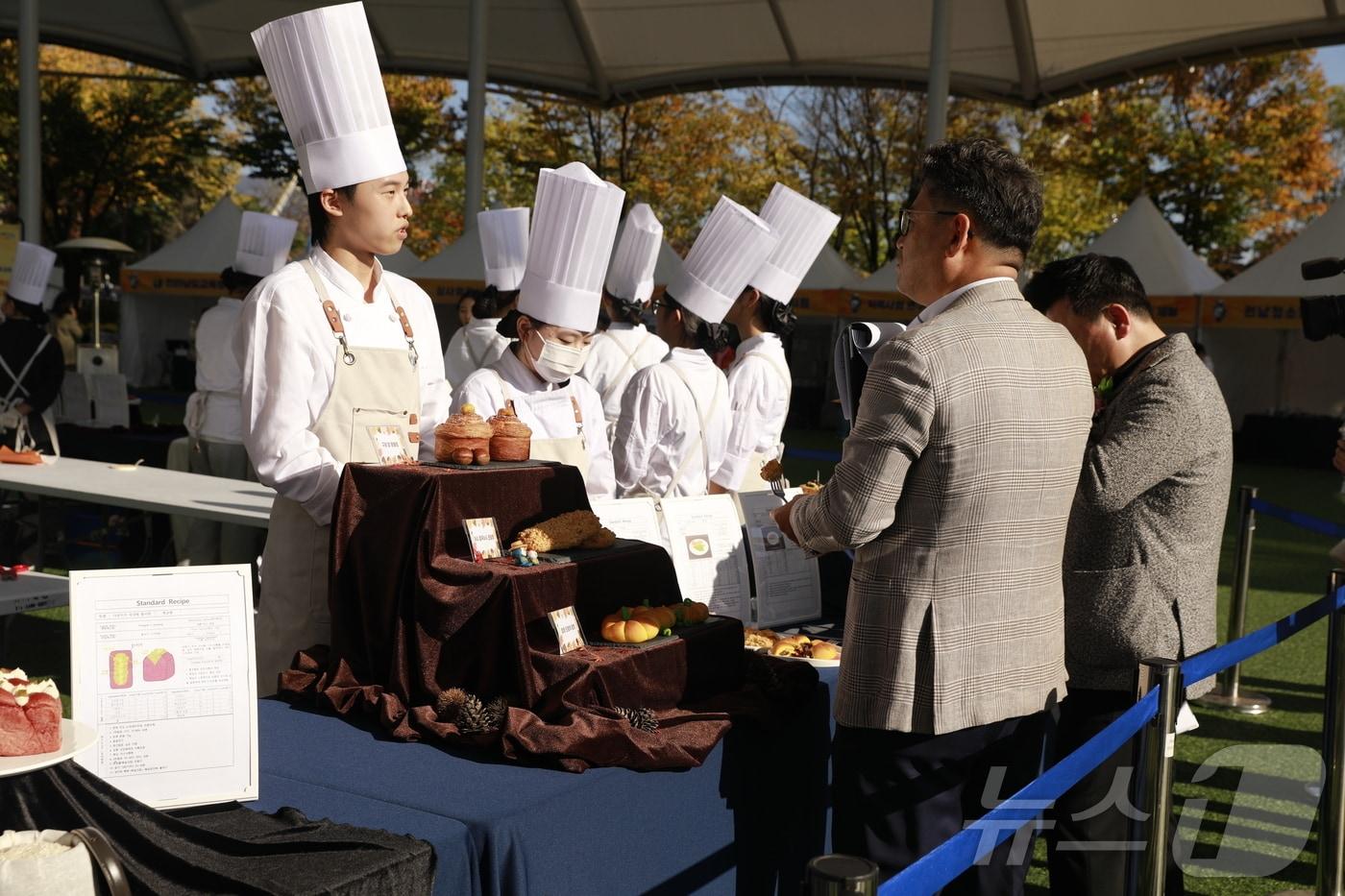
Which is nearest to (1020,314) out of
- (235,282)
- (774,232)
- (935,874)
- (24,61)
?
(935,874)

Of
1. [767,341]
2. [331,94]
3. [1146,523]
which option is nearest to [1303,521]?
[767,341]

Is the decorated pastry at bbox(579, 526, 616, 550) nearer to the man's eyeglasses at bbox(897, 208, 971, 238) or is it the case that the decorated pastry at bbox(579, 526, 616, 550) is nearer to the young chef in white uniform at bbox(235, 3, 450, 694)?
the young chef in white uniform at bbox(235, 3, 450, 694)

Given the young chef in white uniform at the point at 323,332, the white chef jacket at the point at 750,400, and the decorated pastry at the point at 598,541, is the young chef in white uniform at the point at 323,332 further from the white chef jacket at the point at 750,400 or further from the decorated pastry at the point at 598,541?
the white chef jacket at the point at 750,400

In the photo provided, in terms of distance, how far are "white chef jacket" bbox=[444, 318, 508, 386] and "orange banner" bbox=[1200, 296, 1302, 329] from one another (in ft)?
37.5

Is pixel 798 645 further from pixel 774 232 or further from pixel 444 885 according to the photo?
pixel 774 232

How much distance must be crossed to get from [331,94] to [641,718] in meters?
1.57

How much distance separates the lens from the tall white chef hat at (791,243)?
5.29 m

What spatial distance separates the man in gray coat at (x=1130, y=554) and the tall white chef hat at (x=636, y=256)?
12.5 feet

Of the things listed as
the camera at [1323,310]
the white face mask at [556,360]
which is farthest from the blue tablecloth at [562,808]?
the camera at [1323,310]

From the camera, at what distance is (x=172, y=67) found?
2103cm

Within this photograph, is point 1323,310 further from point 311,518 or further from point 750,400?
point 311,518

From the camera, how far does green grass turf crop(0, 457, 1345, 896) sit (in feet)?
13.1

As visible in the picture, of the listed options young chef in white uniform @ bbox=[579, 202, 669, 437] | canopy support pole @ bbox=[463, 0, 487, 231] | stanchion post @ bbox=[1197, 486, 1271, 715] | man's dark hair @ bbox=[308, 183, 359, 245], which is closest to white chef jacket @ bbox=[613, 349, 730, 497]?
young chef in white uniform @ bbox=[579, 202, 669, 437]

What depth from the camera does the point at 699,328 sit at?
5055mm
